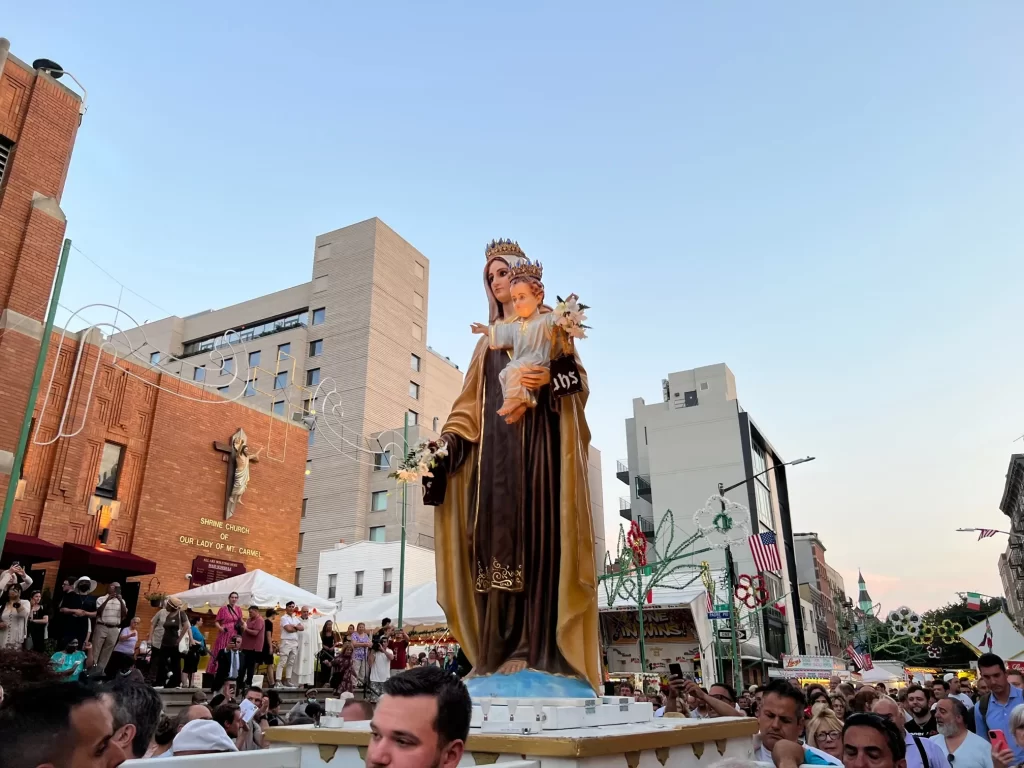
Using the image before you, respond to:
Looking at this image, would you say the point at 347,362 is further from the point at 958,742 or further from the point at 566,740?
the point at 566,740

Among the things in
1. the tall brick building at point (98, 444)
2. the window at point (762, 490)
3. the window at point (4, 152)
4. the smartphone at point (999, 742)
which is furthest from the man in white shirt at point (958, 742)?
the window at point (762, 490)

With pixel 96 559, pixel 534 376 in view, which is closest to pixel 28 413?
pixel 96 559

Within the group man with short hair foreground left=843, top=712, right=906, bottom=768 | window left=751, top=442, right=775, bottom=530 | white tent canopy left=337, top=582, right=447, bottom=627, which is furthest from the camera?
window left=751, top=442, right=775, bottom=530

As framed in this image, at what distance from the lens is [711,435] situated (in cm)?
6016

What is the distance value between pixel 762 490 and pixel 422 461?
60.8 meters

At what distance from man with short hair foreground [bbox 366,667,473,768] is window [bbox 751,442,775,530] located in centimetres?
5840

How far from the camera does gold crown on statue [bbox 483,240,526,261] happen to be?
6.84 metres

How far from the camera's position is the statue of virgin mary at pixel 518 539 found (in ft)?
18.0

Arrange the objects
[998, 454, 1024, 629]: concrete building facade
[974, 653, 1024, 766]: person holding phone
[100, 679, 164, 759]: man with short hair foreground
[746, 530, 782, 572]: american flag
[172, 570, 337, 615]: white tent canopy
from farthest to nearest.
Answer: [998, 454, 1024, 629]: concrete building facade, [746, 530, 782, 572]: american flag, [172, 570, 337, 615]: white tent canopy, [974, 653, 1024, 766]: person holding phone, [100, 679, 164, 759]: man with short hair foreground

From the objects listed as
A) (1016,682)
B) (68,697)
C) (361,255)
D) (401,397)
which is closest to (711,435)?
(401,397)

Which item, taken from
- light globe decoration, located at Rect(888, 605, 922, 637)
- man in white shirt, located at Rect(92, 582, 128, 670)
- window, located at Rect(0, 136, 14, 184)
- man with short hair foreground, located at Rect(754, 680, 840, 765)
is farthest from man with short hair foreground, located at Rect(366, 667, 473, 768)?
light globe decoration, located at Rect(888, 605, 922, 637)

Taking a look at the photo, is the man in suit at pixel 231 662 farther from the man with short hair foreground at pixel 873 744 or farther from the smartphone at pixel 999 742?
the man with short hair foreground at pixel 873 744

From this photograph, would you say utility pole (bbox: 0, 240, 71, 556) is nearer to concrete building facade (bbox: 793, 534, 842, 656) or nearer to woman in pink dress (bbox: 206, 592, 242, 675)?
woman in pink dress (bbox: 206, 592, 242, 675)

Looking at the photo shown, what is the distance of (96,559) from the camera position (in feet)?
65.8
